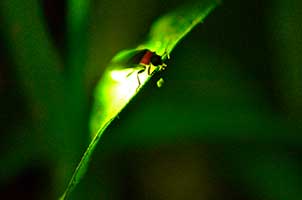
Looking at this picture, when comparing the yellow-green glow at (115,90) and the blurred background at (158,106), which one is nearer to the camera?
the yellow-green glow at (115,90)

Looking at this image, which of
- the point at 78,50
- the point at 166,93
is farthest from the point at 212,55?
the point at 78,50

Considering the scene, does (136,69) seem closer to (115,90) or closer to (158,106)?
(115,90)

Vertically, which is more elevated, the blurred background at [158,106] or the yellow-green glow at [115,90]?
the blurred background at [158,106]

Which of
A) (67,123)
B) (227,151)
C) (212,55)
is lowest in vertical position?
(67,123)

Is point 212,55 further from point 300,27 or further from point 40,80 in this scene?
point 40,80

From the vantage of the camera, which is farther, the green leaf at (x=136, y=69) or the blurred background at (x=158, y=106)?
the blurred background at (x=158, y=106)
